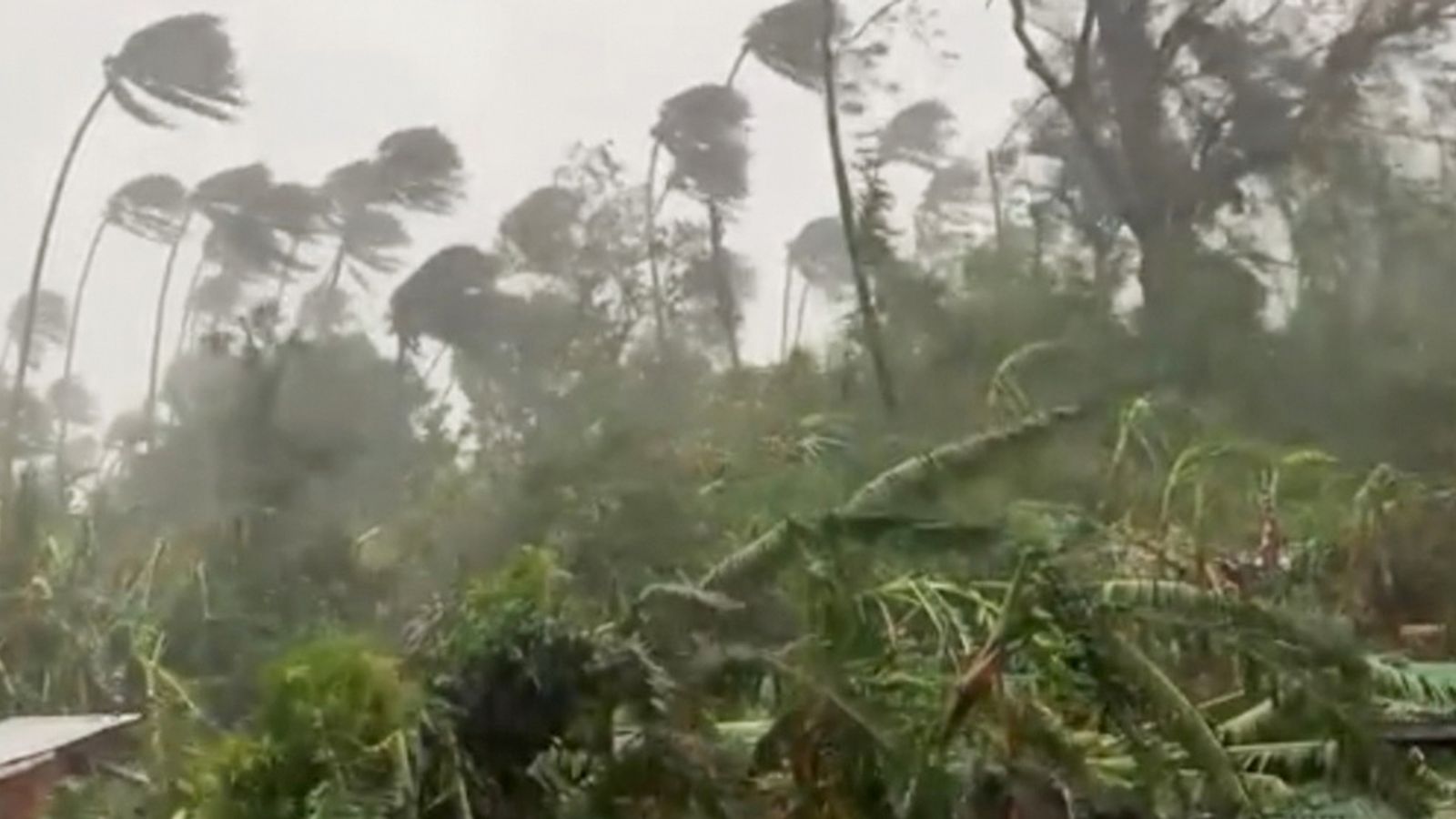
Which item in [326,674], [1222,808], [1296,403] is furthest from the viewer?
[1296,403]

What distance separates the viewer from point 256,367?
6.30 meters

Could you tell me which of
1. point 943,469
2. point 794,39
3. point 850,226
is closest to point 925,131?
point 794,39

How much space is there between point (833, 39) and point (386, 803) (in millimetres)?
4910

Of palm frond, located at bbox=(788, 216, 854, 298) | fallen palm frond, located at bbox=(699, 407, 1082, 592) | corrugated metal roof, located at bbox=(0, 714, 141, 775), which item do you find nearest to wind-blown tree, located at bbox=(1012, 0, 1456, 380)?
palm frond, located at bbox=(788, 216, 854, 298)

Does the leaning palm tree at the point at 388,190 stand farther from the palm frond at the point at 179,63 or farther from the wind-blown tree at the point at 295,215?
the palm frond at the point at 179,63

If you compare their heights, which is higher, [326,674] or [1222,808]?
[326,674]

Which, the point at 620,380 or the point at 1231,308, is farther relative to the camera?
the point at 620,380

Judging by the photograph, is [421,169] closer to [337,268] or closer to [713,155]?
[337,268]

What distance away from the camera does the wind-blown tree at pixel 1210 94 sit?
22.6 ft

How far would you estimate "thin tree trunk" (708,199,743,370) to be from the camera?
8078 millimetres

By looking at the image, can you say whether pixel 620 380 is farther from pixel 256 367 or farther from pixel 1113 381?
pixel 1113 381

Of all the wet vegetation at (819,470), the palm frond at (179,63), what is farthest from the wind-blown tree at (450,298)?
the palm frond at (179,63)

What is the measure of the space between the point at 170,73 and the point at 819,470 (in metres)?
2.98

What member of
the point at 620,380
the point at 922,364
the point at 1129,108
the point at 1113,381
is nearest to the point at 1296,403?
the point at 1113,381
